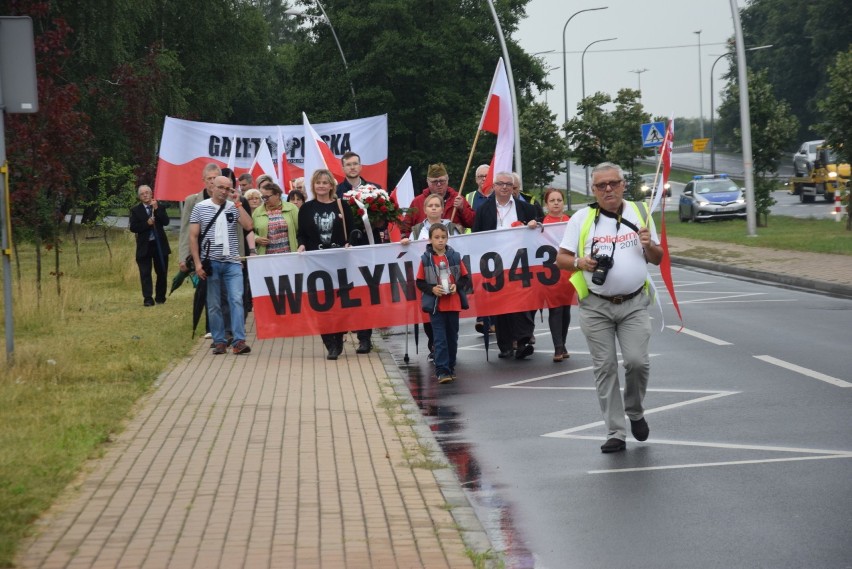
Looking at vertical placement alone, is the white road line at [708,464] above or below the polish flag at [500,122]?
below

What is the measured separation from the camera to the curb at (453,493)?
20.4 ft

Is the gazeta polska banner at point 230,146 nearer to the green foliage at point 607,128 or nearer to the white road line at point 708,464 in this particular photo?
the white road line at point 708,464

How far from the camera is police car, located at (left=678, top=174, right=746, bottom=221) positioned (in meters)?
47.6

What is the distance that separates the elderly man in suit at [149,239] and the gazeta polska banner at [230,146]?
527mm

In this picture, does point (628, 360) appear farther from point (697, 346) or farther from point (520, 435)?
point (697, 346)

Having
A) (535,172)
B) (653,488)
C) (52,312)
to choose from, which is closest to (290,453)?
(653,488)

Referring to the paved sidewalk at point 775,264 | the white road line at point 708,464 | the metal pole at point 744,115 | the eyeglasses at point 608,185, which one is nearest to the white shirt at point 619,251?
the eyeglasses at point 608,185

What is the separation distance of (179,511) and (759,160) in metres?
40.4

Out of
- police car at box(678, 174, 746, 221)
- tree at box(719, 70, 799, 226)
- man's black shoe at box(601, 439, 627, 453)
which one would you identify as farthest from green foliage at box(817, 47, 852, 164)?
man's black shoe at box(601, 439, 627, 453)

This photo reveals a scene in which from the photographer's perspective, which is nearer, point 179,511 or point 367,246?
point 179,511

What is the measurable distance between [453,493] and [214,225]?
7174mm

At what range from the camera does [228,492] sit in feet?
23.7

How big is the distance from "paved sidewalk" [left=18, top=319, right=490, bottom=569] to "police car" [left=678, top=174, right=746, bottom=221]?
37867 mm

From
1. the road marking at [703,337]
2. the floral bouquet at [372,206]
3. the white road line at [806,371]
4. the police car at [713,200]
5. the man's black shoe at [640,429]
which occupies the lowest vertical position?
the road marking at [703,337]
